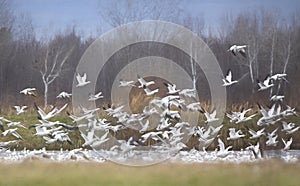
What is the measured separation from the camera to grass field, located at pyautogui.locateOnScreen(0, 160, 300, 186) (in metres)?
5.87

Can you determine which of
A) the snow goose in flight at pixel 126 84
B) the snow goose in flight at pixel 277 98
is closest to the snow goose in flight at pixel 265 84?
the snow goose in flight at pixel 277 98

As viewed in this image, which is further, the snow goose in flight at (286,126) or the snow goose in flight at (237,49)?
the snow goose in flight at (286,126)

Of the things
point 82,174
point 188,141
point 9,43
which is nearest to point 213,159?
point 188,141

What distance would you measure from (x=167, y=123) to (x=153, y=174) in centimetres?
208

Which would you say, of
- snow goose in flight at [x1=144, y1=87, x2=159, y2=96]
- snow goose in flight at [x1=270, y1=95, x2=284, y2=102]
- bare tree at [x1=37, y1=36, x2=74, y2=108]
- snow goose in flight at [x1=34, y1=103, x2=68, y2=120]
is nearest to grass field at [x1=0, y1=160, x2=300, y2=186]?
snow goose in flight at [x1=34, y1=103, x2=68, y2=120]

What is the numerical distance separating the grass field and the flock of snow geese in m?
1.32

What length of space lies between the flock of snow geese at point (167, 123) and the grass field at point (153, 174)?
4.33 feet

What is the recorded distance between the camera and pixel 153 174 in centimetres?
620

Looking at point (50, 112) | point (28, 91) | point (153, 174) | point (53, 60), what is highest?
point (53, 60)

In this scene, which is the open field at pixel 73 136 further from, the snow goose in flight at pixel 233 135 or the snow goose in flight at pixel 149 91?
the snow goose in flight at pixel 149 91

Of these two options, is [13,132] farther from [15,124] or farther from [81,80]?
[81,80]

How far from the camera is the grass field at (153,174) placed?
19.3ft

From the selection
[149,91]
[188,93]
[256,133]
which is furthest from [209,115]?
[149,91]

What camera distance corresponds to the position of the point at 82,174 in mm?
6156
